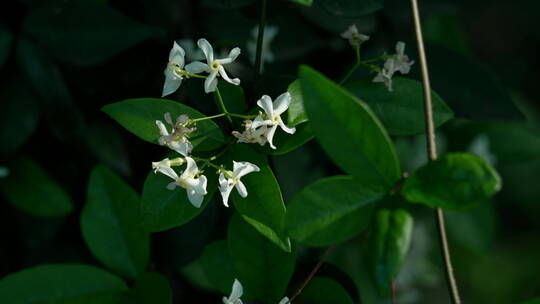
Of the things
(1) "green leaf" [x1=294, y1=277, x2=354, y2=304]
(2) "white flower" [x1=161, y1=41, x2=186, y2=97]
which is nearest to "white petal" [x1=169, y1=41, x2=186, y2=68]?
(2) "white flower" [x1=161, y1=41, x2=186, y2=97]

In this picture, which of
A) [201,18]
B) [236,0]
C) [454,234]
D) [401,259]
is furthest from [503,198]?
[401,259]

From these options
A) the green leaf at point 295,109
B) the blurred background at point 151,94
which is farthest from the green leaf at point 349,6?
the green leaf at point 295,109

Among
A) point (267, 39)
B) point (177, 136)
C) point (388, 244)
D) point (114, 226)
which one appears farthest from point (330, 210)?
point (267, 39)

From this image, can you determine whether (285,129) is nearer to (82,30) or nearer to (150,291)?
(150,291)

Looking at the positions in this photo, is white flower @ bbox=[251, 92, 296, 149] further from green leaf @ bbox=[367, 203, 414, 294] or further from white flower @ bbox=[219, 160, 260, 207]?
green leaf @ bbox=[367, 203, 414, 294]

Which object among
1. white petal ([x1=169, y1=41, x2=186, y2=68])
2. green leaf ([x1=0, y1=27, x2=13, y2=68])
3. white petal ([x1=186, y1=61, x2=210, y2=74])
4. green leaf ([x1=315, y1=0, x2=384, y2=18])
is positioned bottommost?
green leaf ([x1=0, y1=27, x2=13, y2=68])

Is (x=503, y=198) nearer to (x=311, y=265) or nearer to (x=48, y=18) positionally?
(x=311, y=265)
